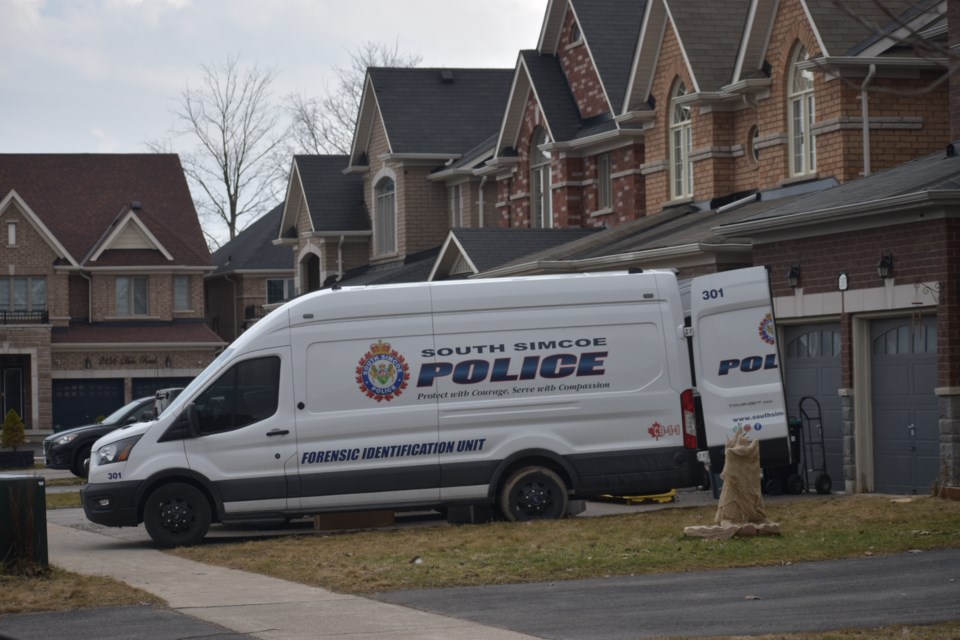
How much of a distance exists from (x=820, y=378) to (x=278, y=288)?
45156 millimetres

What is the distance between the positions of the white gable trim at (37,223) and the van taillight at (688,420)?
143 feet

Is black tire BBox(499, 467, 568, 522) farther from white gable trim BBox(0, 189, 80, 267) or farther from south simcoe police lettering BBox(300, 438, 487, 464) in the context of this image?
white gable trim BBox(0, 189, 80, 267)

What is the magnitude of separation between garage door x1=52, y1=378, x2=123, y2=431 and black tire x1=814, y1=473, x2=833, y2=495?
3951 cm

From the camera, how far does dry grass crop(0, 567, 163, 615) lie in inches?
471

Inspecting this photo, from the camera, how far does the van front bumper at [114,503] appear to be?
1680 centimetres

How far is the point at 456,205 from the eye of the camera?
137ft

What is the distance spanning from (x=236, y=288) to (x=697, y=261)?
44.1m

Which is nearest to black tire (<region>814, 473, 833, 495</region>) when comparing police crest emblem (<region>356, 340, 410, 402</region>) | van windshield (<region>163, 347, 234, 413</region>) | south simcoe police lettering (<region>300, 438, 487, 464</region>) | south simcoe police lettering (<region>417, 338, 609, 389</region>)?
south simcoe police lettering (<region>417, 338, 609, 389</region>)

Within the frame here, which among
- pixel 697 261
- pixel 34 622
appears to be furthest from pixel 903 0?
pixel 34 622

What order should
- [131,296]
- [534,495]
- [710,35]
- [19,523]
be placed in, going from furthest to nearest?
1. [131,296]
2. [710,35]
3. [534,495]
4. [19,523]

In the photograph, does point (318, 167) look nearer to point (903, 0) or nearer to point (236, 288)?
point (236, 288)

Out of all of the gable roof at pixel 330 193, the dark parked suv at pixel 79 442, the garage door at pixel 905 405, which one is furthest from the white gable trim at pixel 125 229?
the garage door at pixel 905 405

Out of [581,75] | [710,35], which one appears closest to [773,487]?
[710,35]

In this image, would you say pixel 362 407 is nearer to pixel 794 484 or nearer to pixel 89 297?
pixel 794 484
